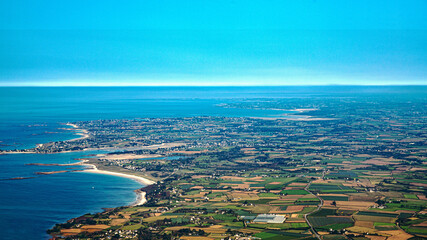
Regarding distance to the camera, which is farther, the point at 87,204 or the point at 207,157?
the point at 207,157

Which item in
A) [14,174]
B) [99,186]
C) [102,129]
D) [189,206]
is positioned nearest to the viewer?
[189,206]

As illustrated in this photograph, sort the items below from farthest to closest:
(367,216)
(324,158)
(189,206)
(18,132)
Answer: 1. (18,132)
2. (324,158)
3. (189,206)
4. (367,216)

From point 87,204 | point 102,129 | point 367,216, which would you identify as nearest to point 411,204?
point 367,216

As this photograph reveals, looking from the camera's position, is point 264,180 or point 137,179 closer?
point 137,179

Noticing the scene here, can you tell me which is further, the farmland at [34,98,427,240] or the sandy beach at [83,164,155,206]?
the sandy beach at [83,164,155,206]

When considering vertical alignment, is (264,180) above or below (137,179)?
below

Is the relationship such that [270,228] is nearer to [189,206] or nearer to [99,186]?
[189,206]

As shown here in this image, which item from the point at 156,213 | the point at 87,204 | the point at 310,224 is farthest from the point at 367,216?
the point at 87,204

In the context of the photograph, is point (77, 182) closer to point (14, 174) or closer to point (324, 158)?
point (14, 174)

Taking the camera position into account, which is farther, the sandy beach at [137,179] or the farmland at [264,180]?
the sandy beach at [137,179]
